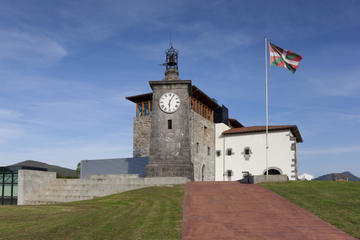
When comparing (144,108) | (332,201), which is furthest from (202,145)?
(332,201)

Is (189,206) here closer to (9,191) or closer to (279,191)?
(279,191)

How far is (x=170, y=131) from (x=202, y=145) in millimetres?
15952

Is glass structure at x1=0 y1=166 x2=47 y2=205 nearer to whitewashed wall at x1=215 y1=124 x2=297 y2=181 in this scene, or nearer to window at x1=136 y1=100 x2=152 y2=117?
window at x1=136 y1=100 x2=152 y2=117

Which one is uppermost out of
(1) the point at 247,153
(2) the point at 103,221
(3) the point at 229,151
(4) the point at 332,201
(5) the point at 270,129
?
(5) the point at 270,129

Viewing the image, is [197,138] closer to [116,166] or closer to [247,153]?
[247,153]

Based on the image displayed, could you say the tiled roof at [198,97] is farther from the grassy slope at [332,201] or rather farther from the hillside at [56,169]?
the grassy slope at [332,201]

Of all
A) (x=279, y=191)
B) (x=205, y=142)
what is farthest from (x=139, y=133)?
(x=279, y=191)

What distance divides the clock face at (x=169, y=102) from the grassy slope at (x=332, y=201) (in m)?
11.3

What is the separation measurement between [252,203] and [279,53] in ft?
47.8

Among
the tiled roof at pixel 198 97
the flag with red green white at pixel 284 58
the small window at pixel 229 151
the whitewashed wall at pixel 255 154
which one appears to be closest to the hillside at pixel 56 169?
the tiled roof at pixel 198 97

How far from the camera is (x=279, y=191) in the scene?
60.3 ft

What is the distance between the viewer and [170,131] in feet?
90.3

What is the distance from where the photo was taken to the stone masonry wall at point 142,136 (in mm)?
45312

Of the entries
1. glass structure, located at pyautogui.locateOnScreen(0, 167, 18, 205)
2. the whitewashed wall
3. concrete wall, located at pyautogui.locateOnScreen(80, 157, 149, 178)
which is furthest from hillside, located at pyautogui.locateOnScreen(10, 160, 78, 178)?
the whitewashed wall
